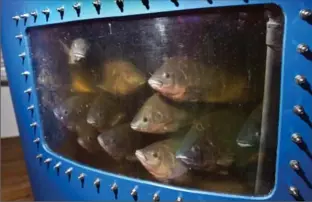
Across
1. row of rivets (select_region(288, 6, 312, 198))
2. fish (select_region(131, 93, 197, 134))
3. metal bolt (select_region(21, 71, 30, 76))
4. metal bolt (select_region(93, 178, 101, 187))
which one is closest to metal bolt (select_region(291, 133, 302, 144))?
row of rivets (select_region(288, 6, 312, 198))

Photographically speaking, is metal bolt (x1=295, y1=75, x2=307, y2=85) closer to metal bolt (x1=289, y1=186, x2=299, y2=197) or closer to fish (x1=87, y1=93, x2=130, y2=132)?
metal bolt (x1=289, y1=186, x2=299, y2=197)

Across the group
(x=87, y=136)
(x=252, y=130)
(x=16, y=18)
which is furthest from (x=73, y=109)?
(x=252, y=130)

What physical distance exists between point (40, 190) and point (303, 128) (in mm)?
410

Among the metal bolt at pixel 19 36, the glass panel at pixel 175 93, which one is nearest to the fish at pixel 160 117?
the glass panel at pixel 175 93

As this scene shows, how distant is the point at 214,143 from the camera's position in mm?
420

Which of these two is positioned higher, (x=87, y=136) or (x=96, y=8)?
(x=96, y=8)

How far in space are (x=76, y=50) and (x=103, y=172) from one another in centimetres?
15

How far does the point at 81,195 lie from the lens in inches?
20.3

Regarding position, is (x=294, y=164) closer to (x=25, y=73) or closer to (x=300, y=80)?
(x=300, y=80)

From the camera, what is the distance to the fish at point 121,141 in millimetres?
479

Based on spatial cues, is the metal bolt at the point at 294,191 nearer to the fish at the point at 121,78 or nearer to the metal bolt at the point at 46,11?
the fish at the point at 121,78

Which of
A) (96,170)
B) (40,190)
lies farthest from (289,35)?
(40,190)

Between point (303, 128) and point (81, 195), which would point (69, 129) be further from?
point (303, 128)

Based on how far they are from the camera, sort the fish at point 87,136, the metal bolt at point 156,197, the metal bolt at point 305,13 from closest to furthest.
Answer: the metal bolt at point 305,13 → the metal bolt at point 156,197 → the fish at point 87,136
